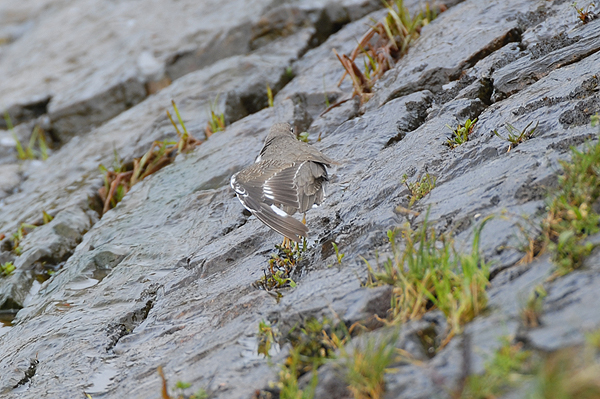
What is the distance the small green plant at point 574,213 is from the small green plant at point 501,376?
827 mm

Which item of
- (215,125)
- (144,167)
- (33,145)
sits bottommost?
(144,167)

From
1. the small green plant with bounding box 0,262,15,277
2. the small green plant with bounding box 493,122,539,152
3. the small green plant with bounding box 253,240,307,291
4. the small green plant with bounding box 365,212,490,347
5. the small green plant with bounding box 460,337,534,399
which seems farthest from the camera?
the small green plant with bounding box 0,262,15,277

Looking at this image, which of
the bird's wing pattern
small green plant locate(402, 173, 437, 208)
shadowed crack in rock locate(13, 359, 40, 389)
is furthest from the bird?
shadowed crack in rock locate(13, 359, 40, 389)

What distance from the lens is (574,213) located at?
12.3 feet

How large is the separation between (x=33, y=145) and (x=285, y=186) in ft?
28.7

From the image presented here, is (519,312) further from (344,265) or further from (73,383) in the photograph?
(73,383)

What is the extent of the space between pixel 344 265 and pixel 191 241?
276cm

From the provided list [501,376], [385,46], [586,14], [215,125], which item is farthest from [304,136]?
[501,376]

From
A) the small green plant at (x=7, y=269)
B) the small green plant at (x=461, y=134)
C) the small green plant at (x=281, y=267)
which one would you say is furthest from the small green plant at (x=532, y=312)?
the small green plant at (x=7, y=269)

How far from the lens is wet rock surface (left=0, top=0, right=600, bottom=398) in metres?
4.09

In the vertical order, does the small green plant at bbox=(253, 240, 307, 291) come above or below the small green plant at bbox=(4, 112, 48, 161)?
below

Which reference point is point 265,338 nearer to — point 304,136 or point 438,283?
point 438,283

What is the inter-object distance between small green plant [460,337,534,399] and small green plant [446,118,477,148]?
326 cm

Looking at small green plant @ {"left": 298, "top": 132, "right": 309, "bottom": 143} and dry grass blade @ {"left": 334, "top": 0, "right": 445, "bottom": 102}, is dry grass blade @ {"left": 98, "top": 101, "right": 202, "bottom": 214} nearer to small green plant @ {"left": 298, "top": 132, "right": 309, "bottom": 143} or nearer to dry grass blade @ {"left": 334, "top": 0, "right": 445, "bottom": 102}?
small green plant @ {"left": 298, "top": 132, "right": 309, "bottom": 143}
